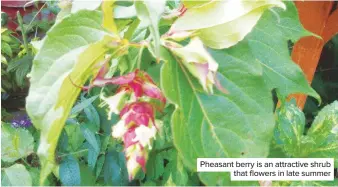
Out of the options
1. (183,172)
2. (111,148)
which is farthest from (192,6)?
(111,148)

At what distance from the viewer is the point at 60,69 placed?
396mm

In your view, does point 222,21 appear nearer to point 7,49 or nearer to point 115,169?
point 115,169

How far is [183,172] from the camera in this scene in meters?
0.69

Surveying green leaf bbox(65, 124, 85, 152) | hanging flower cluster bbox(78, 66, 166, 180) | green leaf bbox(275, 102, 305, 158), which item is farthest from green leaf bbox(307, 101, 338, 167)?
green leaf bbox(65, 124, 85, 152)

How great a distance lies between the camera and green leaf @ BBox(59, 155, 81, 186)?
76 cm

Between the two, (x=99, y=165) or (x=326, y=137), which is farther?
(x=99, y=165)

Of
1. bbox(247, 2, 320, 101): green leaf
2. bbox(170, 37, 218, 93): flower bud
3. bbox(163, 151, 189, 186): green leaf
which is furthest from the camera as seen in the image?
bbox(163, 151, 189, 186): green leaf

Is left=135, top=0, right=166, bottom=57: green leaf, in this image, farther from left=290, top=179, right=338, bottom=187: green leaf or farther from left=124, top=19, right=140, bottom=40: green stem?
left=290, top=179, right=338, bottom=187: green leaf

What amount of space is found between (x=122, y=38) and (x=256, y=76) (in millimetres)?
121

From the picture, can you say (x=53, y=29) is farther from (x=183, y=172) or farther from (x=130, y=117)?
(x=183, y=172)

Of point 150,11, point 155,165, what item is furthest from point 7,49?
point 150,11

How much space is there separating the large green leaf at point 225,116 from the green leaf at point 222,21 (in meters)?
0.03

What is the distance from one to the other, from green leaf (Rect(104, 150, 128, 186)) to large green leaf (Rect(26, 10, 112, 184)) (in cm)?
40

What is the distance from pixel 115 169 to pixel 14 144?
0.17 meters
